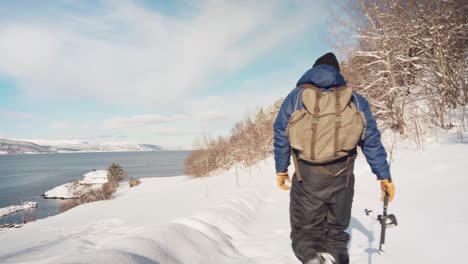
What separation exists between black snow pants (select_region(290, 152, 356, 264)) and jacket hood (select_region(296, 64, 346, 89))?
2.12ft

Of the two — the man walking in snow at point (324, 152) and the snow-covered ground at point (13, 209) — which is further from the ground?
the man walking in snow at point (324, 152)

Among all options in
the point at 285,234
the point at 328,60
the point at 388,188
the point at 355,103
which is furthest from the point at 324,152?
the point at 285,234

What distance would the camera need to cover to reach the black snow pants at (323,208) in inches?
81.3

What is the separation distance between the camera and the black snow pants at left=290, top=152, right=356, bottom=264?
Answer: 2064 millimetres

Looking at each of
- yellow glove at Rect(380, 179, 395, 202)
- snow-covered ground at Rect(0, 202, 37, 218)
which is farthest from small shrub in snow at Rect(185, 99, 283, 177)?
snow-covered ground at Rect(0, 202, 37, 218)

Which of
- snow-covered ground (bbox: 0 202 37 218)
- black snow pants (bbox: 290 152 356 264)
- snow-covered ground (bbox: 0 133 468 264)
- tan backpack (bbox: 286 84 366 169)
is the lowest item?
snow-covered ground (bbox: 0 202 37 218)

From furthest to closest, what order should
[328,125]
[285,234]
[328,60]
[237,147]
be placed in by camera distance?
[237,147]
[285,234]
[328,60]
[328,125]

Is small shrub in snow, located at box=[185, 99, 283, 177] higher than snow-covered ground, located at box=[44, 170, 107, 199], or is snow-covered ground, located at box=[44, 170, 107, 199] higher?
small shrub in snow, located at box=[185, 99, 283, 177]

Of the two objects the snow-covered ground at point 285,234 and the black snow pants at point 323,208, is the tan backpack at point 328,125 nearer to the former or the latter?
the black snow pants at point 323,208

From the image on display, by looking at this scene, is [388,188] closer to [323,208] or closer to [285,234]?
[323,208]

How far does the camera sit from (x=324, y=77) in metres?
2.12

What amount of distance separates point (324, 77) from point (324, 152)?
0.66m

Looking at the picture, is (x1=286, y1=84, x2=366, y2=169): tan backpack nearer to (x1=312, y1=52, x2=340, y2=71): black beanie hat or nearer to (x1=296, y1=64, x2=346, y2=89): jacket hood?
(x1=296, y1=64, x2=346, y2=89): jacket hood

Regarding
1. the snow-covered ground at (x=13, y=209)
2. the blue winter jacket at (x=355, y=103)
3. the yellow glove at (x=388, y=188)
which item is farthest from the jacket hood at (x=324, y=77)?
the snow-covered ground at (x=13, y=209)
